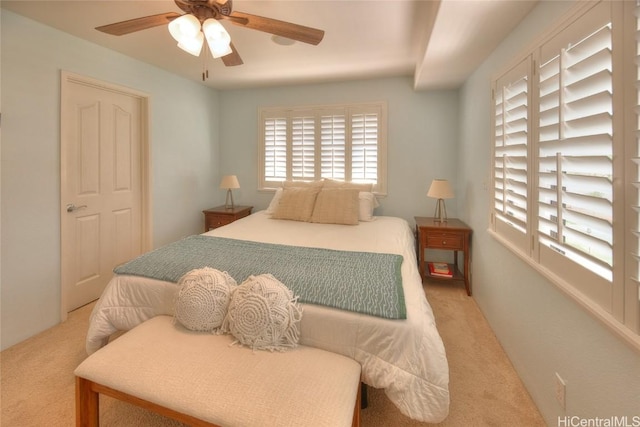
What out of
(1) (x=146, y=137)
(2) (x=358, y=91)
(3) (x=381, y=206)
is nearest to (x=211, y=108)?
(1) (x=146, y=137)

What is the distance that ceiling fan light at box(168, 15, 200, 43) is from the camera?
4.73 feet

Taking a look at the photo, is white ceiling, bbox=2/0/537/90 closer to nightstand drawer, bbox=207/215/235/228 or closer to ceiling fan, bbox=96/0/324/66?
ceiling fan, bbox=96/0/324/66

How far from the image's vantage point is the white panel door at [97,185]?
2.46 metres

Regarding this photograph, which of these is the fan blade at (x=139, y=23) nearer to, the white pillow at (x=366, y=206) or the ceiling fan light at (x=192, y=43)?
the ceiling fan light at (x=192, y=43)

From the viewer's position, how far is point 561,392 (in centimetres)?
130

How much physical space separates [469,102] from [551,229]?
1977 millimetres

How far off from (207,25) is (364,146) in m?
2.43

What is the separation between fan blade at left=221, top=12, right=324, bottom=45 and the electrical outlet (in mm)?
1989

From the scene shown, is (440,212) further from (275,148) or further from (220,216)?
(220,216)

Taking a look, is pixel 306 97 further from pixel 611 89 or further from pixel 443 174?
pixel 611 89

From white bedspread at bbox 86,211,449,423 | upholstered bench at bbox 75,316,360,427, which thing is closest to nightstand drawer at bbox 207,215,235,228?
white bedspread at bbox 86,211,449,423

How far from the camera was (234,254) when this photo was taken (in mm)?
1994

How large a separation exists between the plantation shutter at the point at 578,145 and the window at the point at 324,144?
219cm

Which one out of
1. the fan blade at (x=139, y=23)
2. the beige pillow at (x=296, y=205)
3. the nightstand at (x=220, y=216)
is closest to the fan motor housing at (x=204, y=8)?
the fan blade at (x=139, y=23)
